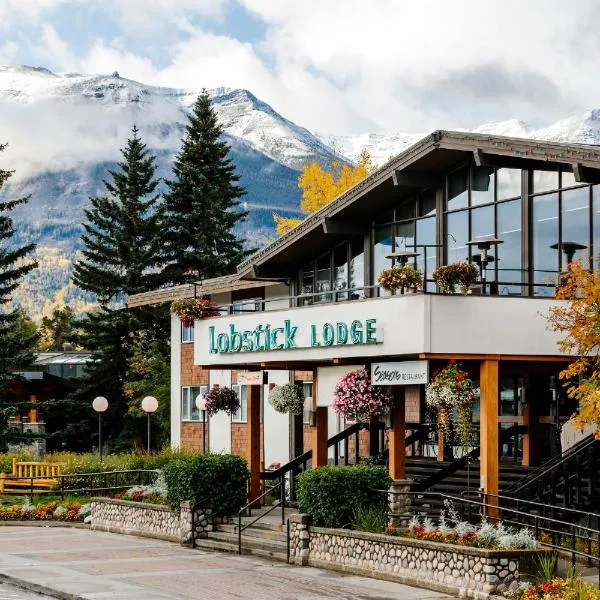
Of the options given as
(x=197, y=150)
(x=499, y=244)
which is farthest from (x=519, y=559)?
(x=197, y=150)

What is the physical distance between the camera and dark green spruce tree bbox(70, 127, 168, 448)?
67438 mm

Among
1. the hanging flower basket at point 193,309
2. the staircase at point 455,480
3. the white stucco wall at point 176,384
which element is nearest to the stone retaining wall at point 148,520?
the hanging flower basket at point 193,309

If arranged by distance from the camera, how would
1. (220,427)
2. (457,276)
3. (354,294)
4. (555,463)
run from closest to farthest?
(457,276), (555,463), (354,294), (220,427)

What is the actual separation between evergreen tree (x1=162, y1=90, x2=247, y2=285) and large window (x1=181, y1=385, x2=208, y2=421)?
2119 cm

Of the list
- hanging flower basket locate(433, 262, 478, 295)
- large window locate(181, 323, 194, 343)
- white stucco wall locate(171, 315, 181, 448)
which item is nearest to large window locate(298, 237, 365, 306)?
hanging flower basket locate(433, 262, 478, 295)

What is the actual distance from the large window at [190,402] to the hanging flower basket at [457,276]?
2140 cm

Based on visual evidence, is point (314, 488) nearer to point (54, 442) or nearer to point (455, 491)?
point (455, 491)

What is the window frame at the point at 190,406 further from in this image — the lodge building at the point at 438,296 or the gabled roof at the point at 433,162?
the gabled roof at the point at 433,162

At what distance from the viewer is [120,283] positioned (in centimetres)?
6919

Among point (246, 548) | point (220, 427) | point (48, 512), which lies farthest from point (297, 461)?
point (220, 427)

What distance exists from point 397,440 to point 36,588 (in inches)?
295

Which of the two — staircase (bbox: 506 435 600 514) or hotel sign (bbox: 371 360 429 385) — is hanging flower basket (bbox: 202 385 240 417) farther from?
staircase (bbox: 506 435 600 514)

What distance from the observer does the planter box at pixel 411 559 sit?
20.6 m

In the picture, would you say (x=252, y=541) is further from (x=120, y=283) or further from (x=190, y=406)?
(x=120, y=283)
